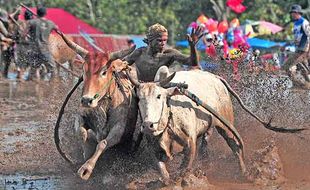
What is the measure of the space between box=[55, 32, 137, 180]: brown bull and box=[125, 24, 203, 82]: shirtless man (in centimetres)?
71

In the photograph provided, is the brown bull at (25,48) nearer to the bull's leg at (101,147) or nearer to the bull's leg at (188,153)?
the bull's leg at (101,147)

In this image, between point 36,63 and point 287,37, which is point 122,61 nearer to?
point 36,63

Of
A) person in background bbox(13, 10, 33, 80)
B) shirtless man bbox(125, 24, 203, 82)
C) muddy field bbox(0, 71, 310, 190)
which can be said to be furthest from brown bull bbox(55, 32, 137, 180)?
person in background bbox(13, 10, 33, 80)

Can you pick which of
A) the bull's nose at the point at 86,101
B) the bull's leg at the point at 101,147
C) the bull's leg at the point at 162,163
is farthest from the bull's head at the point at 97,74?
the bull's leg at the point at 162,163

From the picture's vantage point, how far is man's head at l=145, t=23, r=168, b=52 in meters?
8.67

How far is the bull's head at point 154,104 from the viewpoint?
735 centimetres

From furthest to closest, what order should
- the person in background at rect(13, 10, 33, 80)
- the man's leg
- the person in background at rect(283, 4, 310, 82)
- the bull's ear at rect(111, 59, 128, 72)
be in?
the man's leg → the person in background at rect(13, 10, 33, 80) → the person in background at rect(283, 4, 310, 82) → the bull's ear at rect(111, 59, 128, 72)

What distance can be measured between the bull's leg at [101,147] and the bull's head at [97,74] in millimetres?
397

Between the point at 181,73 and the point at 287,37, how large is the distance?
22.6 meters

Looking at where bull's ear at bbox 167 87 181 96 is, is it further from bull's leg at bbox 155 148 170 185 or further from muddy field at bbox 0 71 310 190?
muddy field at bbox 0 71 310 190

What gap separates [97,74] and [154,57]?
1421 mm

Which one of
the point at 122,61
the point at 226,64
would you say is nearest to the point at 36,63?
the point at 226,64

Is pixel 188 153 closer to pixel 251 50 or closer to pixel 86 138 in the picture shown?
pixel 86 138

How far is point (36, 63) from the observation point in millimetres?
18656
